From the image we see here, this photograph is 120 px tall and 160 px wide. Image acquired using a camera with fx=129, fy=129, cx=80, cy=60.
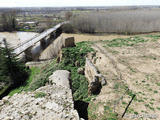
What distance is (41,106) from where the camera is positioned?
8141mm

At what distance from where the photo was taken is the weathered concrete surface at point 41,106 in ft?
24.5

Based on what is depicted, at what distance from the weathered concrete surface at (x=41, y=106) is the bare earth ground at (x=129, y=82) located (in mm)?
2430

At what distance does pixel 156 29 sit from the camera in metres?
46.0

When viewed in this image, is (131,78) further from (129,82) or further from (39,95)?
(39,95)

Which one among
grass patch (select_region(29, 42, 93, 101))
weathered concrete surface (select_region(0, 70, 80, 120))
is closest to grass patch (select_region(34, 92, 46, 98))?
weathered concrete surface (select_region(0, 70, 80, 120))

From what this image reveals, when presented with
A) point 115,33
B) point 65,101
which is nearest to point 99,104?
point 65,101

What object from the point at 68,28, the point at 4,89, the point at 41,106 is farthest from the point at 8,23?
the point at 41,106

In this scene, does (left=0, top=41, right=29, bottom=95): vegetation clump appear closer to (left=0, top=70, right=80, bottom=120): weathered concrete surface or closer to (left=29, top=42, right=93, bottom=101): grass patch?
(left=29, top=42, right=93, bottom=101): grass patch

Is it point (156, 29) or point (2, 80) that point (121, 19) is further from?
point (2, 80)

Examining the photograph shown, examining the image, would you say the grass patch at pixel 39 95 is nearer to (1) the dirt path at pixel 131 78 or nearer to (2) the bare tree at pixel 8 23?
(1) the dirt path at pixel 131 78

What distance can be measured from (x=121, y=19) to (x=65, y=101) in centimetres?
4908

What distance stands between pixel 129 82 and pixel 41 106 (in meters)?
8.18

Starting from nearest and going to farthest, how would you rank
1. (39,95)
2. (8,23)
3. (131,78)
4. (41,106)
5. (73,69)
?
(41,106) → (39,95) → (131,78) → (73,69) → (8,23)

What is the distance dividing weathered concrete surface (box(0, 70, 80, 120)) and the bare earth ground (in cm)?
243
